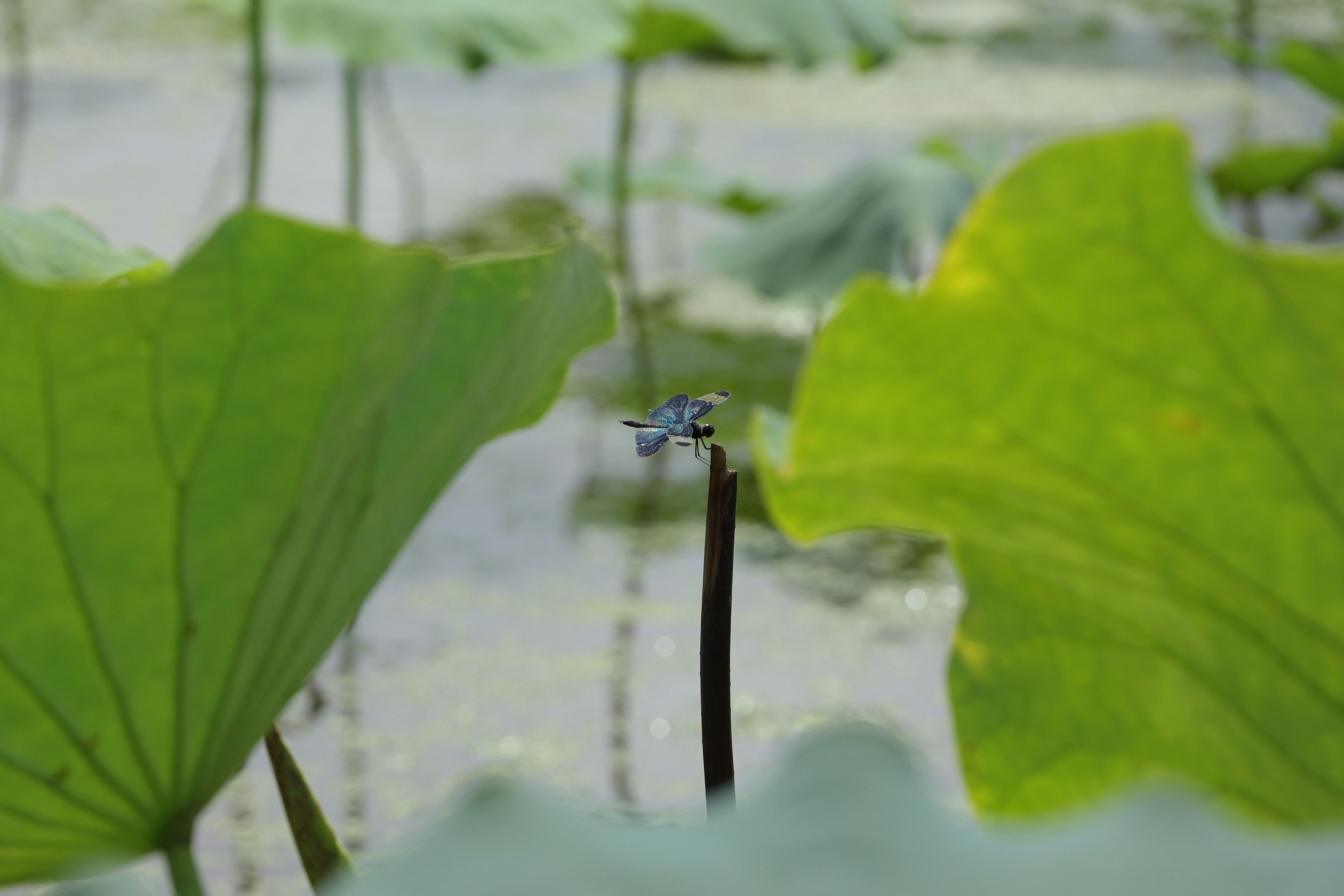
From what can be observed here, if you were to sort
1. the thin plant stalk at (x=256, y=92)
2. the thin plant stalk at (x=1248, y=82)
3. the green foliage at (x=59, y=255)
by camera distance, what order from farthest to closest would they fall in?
the thin plant stalk at (x=1248, y=82) < the thin plant stalk at (x=256, y=92) < the green foliage at (x=59, y=255)

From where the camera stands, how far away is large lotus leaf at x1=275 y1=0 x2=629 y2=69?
5.04 feet

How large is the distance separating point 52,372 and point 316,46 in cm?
135

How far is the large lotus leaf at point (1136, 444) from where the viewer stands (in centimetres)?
23

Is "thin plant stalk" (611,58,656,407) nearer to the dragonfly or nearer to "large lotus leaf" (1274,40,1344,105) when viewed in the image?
"large lotus leaf" (1274,40,1344,105)

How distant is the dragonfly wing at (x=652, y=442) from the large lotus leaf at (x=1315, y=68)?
5.00 ft

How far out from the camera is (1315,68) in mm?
1607

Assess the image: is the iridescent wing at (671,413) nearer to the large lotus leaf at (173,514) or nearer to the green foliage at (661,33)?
the large lotus leaf at (173,514)

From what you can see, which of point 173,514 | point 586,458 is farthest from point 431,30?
point 173,514

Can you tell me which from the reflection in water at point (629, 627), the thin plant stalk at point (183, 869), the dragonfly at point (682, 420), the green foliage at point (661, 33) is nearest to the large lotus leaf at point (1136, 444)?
the dragonfly at point (682, 420)

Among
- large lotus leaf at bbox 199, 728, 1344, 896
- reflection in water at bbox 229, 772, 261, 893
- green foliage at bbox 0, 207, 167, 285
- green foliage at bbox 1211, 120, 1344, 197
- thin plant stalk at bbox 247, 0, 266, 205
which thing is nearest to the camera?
large lotus leaf at bbox 199, 728, 1344, 896

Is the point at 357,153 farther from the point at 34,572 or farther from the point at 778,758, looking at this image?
the point at 778,758

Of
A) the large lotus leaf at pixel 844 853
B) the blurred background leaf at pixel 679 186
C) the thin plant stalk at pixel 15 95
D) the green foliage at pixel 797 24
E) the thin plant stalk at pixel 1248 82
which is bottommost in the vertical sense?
the thin plant stalk at pixel 1248 82

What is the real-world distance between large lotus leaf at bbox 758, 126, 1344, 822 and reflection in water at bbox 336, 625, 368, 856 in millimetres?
807

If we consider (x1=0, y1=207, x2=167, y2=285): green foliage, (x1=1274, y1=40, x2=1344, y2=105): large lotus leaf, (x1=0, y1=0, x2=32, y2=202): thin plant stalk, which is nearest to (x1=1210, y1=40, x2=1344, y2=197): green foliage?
(x1=1274, y1=40, x2=1344, y2=105): large lotus leaf
